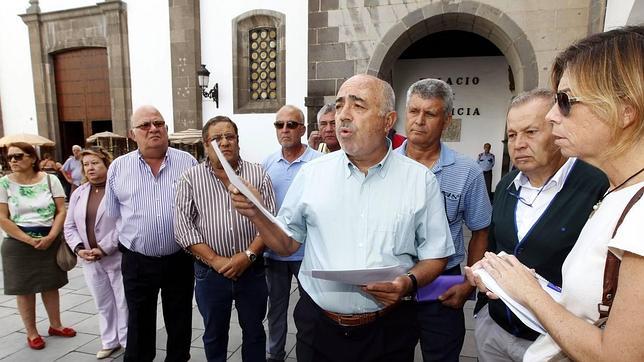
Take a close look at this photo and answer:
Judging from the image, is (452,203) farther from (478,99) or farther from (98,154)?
(478,99)

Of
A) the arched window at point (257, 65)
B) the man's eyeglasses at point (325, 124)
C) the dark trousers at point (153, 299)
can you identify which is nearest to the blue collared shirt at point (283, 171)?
the man's eyeglasses at point (325, 124)

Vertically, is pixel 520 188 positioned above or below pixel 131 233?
above

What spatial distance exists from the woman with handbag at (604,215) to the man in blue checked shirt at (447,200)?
0.90m

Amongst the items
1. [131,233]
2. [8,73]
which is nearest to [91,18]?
[8,73]

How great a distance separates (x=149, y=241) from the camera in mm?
2646

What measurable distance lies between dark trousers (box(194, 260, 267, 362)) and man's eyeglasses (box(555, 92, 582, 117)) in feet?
6.93

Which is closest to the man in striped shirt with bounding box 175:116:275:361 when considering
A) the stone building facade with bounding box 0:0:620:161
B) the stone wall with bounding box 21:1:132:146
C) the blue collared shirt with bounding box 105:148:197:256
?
the blue collared shirt with bounding box 105:148:197:256

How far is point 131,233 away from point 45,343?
1.72 m

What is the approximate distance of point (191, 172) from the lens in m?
2.56

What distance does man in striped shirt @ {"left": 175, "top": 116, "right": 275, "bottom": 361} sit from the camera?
2.48m

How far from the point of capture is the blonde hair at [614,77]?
2.88 feet

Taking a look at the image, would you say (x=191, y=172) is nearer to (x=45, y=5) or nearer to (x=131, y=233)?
(x=131, y=233)

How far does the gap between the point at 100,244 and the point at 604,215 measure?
3.42m

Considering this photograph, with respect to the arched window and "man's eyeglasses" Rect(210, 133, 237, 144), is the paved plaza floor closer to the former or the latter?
"man's eyeglasses" Rect(210, 133, 237, 144)
